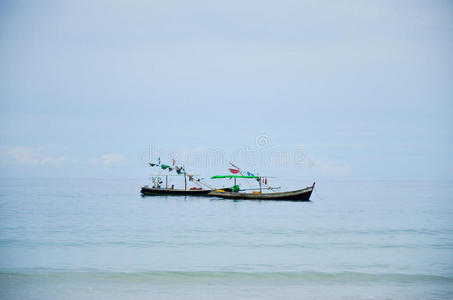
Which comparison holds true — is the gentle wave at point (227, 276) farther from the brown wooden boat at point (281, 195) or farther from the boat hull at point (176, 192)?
the boat hull at point (176, 192)

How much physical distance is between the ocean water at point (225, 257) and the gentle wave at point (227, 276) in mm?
45

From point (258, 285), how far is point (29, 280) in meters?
9.75

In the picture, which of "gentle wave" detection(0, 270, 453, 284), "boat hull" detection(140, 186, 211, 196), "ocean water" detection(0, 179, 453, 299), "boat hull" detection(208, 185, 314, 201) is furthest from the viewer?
"boat hull" detection(140, 186, 211, 196)

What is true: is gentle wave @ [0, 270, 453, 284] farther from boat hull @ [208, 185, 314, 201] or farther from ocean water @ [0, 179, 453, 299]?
boat hull @ [208, 185, 314, 201]

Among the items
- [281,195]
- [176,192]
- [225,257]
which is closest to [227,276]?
[225,257]

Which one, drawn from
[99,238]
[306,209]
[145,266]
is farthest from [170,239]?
[306,209]

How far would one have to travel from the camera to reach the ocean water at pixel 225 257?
18047mm

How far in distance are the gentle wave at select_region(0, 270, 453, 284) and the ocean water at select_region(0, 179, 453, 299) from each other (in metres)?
0.04

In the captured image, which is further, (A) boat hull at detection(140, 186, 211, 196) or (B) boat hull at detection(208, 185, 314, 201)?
(A) boat hull at detection(140, 186, 211, 196)

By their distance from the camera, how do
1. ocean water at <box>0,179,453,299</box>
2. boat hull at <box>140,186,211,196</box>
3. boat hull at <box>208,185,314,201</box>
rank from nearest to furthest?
ocean water at <box>0,179,453,299</box>, boat hull at <box>208,185,314,201</box>, boat hull at <box>140,186,211,196</box>

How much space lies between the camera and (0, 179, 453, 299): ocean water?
18.0 m

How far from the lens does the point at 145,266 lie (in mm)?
22156

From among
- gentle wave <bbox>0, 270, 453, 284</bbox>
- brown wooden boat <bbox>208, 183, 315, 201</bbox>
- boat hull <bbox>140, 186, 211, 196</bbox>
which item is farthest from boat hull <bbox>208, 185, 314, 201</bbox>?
gentle wave <bbox>0, 270, 453, 284</bbox>

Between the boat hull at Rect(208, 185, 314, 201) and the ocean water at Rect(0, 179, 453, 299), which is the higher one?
the boat hull at Rect(208, 185, 314, 201)
